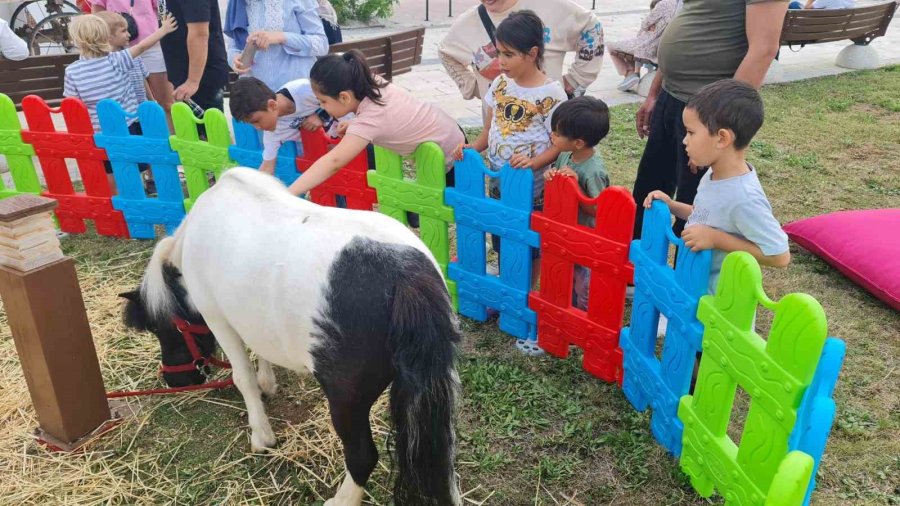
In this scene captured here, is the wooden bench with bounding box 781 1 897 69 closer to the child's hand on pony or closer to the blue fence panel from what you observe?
the child's hand on pony

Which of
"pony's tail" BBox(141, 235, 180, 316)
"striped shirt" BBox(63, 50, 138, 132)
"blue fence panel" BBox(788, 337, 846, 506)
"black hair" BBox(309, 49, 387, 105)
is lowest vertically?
"pony's tail" BBox(141, 235, 180, 316)

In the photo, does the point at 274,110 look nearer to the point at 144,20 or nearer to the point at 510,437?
the point at 510,437

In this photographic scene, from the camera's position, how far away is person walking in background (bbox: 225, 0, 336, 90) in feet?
14.7

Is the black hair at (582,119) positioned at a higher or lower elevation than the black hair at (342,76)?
lower

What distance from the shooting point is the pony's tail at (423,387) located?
218 centimetres

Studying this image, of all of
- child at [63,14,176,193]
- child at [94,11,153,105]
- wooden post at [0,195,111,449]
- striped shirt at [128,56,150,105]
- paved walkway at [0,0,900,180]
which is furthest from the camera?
paved walkway at [0,0,900,180]

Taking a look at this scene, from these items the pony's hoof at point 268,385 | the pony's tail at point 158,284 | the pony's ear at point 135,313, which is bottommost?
the pony's hoof at point 268,385

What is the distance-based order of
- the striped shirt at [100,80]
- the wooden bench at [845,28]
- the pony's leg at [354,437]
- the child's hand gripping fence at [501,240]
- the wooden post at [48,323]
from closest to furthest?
the pony's leg at [354,437] < the wooden post at [48,323] < the child's hand gripping fence at [501,240] < the striped shirt at [100,80] < the wooden bench at [845,28]

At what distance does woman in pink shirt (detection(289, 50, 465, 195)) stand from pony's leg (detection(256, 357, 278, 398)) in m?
0.87

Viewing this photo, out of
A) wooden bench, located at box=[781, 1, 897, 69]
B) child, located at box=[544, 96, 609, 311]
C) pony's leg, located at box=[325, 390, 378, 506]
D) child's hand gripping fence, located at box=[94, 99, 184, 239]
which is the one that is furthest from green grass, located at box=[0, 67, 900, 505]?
wooden bench, located at box=[781, 1, 897, 69]

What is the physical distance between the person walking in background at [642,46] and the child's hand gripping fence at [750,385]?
5347 millimetres

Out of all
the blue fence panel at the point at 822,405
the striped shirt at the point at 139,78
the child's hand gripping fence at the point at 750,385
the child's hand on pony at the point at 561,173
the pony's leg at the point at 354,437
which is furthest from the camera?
the striped shirt at the point at 139,78

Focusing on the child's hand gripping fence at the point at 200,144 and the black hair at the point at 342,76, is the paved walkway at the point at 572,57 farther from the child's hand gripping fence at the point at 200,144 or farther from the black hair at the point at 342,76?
the black hair at the point at 342,76

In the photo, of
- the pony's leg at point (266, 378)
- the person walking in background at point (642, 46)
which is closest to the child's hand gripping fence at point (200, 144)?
the pony's leg at point (266, 378)
